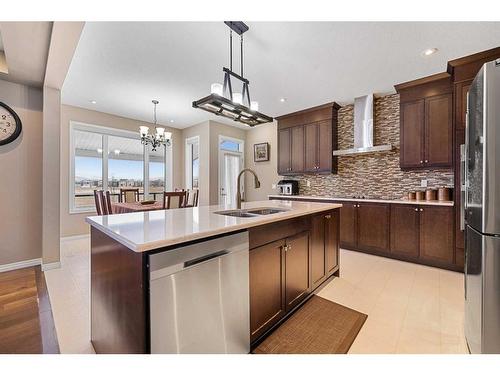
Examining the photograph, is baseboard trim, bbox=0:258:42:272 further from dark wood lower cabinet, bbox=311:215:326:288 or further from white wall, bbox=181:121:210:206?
dark wood lower cabinet, bbox=311:215:326:288

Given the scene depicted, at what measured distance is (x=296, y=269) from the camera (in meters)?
2.00

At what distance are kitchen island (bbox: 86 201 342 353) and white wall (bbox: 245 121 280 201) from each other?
158 inches

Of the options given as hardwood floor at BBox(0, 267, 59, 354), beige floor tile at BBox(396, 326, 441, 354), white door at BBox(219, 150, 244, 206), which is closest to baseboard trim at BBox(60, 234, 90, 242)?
hardwood floor at BBox(0, 267, 59, 354)

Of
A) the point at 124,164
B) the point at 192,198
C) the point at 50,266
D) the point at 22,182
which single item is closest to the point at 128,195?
the point at 124,164

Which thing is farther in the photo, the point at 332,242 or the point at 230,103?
the point at 332,242

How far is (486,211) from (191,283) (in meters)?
1.71

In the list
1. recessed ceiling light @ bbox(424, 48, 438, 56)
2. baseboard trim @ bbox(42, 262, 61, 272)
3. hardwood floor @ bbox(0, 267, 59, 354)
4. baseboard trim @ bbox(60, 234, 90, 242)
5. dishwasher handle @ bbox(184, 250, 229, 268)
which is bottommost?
hardwood floor @ bbox(0, 267, 59, 354)

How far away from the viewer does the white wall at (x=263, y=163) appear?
5.86 metres

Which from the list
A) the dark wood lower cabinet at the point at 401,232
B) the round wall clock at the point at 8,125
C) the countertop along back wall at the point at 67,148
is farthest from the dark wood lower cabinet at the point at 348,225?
the countertop along back wall at the point at 67,148

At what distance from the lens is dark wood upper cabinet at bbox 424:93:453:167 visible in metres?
→ 3.21

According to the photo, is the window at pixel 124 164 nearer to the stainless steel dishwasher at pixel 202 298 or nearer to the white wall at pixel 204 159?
the white wall at pixel 204 159

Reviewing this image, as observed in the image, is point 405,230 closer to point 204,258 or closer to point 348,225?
point 348,225

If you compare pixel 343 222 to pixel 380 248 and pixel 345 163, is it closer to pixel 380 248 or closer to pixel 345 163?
pixel 380 248

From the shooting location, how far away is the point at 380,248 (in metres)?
3.58
